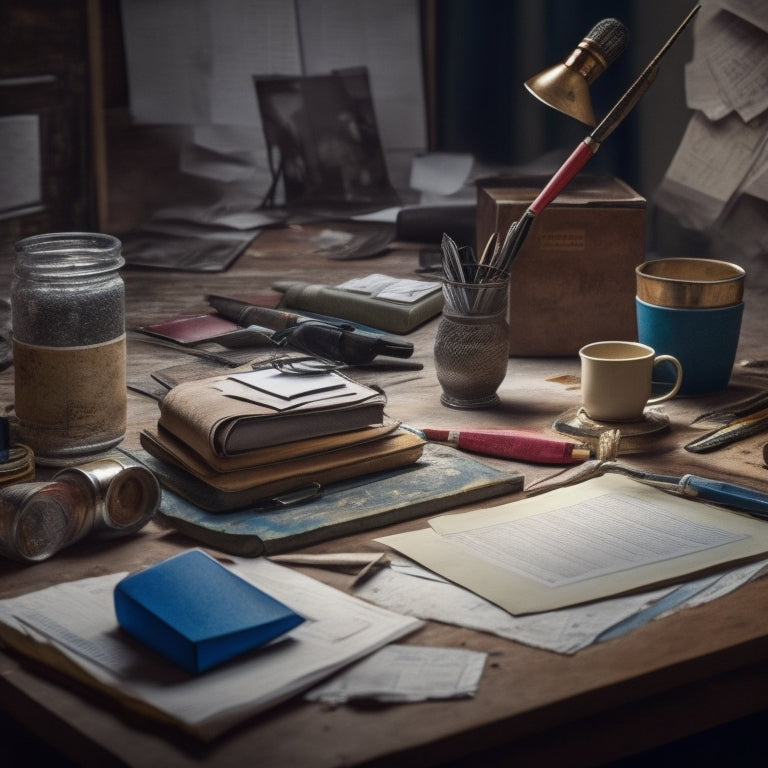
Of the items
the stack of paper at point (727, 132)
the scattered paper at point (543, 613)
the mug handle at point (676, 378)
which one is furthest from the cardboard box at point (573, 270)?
the scattered paper at point (543, 613)

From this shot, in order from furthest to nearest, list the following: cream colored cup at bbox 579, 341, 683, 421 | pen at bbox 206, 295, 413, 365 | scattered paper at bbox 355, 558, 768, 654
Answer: pen at bbox 206, 295, 413, 365, cream colored cup at bbox 579, 341, 683, 421, scattered paper at bbox 355, 558, 768, 654

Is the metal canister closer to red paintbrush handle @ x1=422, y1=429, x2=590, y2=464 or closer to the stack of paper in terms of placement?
red paintbrush handle @ x1=422, y1=429, x2=590, y2=464

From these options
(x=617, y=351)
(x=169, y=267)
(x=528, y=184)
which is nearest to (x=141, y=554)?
(x=617, y=351)

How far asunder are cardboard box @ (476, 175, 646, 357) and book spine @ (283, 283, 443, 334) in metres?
0.19

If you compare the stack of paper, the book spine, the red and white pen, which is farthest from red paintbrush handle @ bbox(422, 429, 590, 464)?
the stack of paper

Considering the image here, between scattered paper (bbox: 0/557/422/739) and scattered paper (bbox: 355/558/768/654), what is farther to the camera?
scattered paper (bbox: 355/558/768/654)

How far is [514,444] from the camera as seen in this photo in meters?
1.29

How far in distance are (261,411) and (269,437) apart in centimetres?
3

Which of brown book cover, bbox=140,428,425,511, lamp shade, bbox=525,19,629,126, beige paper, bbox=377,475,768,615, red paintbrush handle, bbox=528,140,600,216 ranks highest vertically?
lamp shade, bbox=525,19,629,126

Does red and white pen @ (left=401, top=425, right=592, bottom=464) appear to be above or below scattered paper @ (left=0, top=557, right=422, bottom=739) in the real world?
above

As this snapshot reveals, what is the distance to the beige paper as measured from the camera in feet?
3.25

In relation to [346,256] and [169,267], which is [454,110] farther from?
[169,267]

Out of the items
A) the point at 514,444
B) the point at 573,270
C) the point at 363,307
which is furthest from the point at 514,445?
the point at 363,307

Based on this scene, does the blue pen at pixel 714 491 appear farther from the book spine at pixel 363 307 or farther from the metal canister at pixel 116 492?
the book spine at pixel 363 307
